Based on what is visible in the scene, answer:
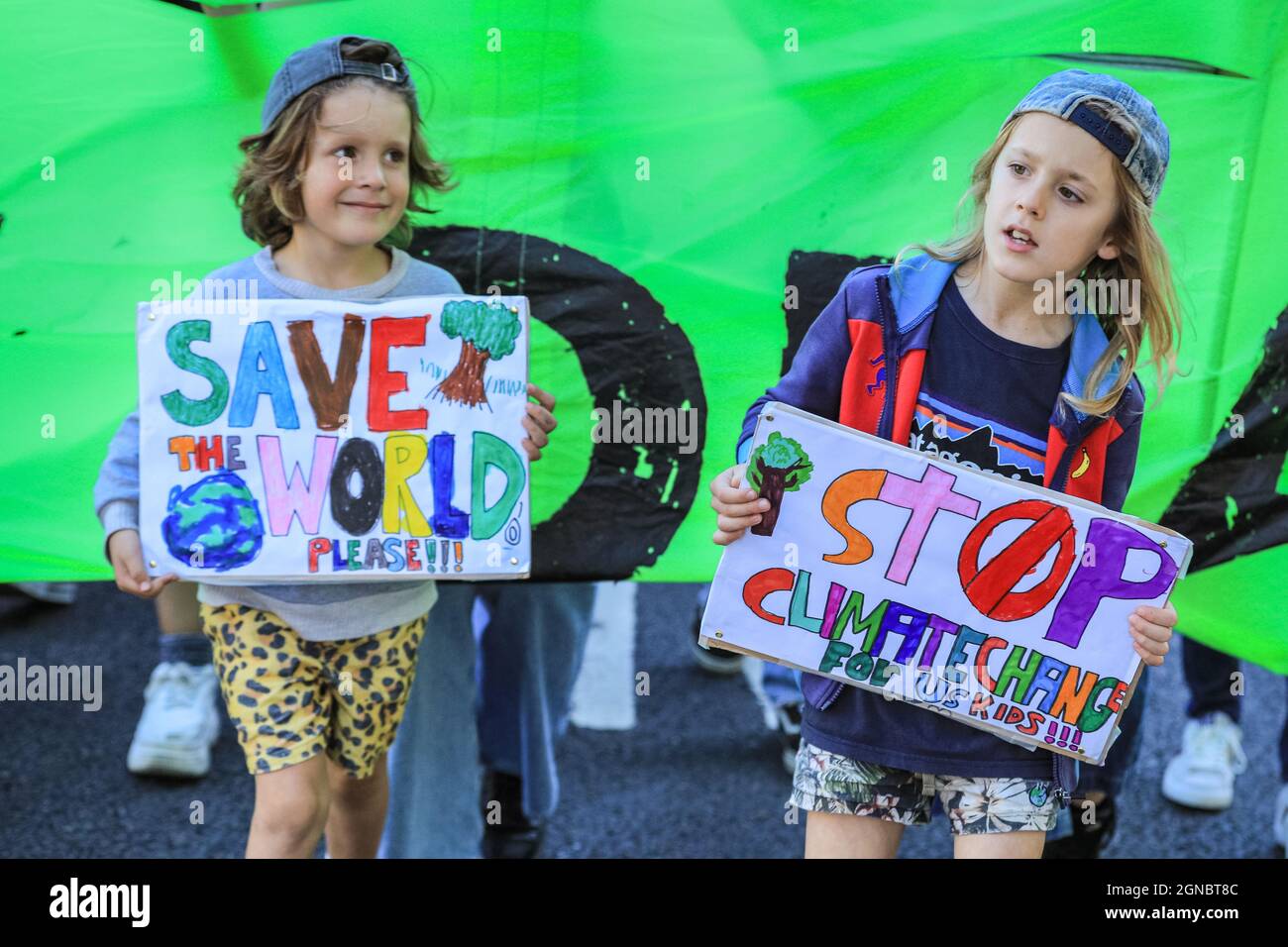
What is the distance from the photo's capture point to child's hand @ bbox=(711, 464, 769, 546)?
2.35m

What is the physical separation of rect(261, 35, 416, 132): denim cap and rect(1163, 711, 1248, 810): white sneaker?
2.78m

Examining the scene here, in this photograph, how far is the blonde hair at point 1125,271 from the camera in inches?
90.1

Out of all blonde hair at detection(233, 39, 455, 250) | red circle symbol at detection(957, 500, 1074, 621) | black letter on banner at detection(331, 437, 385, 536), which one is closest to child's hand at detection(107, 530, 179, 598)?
black letter on banner at detection(331, 437, 385, 536)

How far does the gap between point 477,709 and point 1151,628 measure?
67.6 inches

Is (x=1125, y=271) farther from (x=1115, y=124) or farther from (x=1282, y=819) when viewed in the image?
(x=1282, y=819)

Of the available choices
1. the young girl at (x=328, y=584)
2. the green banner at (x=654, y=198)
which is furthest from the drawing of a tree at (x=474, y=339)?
the green banner at (x=654, y=198)

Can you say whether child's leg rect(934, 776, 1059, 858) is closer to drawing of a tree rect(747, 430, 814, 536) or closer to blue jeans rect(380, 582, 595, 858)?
Result: drawing of a tree rect(747, 430, 814, 536)

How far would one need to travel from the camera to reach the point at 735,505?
7.72ft

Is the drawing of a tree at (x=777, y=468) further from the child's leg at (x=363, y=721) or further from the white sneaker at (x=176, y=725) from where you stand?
the white sneaker at (x=176, y=725)

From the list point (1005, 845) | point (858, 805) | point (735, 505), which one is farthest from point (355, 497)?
point (1005, 845)

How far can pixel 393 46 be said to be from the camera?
268 centimetres

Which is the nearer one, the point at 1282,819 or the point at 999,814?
the point at 999,814

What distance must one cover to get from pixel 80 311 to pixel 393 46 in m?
0.84
